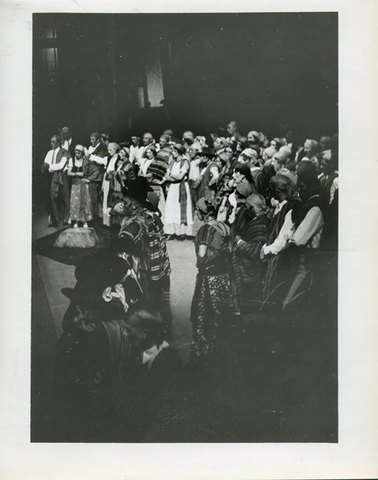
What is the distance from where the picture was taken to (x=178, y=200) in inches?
114

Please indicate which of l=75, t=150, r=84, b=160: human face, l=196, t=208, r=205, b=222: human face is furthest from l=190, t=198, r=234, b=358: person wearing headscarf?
l=75, t=150, r=84, b=160: human face

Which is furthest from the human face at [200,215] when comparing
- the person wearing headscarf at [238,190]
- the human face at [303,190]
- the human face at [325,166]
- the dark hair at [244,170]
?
the human face at [325,166]

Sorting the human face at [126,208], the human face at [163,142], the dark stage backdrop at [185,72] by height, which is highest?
the dark stage backdrop at [185,72]

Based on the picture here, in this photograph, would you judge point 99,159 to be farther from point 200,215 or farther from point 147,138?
point 200,215

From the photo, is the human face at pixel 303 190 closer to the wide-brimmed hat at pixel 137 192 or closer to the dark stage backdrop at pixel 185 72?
the dark stage backdrop at pixel 185 72

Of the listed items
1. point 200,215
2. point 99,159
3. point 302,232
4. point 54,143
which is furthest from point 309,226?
point 54,143

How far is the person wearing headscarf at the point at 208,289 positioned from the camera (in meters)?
2.91

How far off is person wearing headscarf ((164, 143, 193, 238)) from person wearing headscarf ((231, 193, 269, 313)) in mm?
286

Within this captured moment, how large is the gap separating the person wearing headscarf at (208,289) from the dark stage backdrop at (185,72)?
0.55 meters

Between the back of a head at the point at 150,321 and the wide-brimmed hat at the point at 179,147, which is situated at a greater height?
the wide-brimmed hat at the point at 179,147

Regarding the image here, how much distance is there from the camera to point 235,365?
9.48 ft

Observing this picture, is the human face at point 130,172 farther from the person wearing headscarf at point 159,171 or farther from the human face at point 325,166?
the human face at point 325,166
